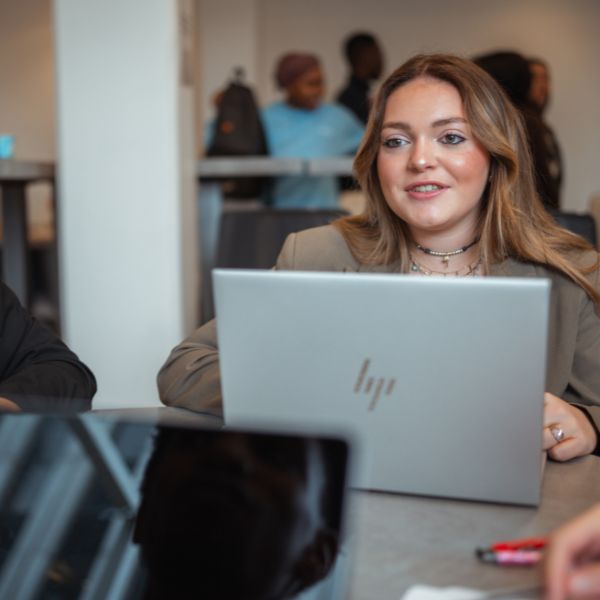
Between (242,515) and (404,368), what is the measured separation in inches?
13.4

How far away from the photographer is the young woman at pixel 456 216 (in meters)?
1.36

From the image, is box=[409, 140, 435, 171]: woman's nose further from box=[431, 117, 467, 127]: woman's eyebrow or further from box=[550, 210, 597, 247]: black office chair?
box=[550, 210, 597, 247]: black office chair

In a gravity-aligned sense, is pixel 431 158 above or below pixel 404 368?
above

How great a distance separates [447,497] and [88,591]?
43 cm

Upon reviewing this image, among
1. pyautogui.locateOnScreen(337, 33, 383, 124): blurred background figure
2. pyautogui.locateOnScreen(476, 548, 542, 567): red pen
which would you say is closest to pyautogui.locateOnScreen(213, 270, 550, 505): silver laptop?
pyautogui.locateOnScreen(476, 548, 542, 567): red pen

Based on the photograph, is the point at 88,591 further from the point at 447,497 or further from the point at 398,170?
the point at 398,170

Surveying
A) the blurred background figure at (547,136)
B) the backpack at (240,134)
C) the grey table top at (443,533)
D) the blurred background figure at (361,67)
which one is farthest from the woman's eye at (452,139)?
the blurred background figure at (361,67)

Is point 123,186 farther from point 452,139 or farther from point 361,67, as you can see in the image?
point 361,67

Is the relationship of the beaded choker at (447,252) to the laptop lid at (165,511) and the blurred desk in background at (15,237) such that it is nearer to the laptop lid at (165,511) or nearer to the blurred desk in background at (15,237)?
the laptop lid at (165,511)

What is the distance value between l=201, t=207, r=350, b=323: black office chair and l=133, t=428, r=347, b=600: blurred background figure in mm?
1773

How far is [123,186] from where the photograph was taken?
3352 mm

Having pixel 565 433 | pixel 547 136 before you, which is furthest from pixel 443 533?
pixel 547 136

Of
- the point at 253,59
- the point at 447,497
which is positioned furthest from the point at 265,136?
the point at 447,497

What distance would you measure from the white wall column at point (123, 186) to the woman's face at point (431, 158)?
6.48ft
